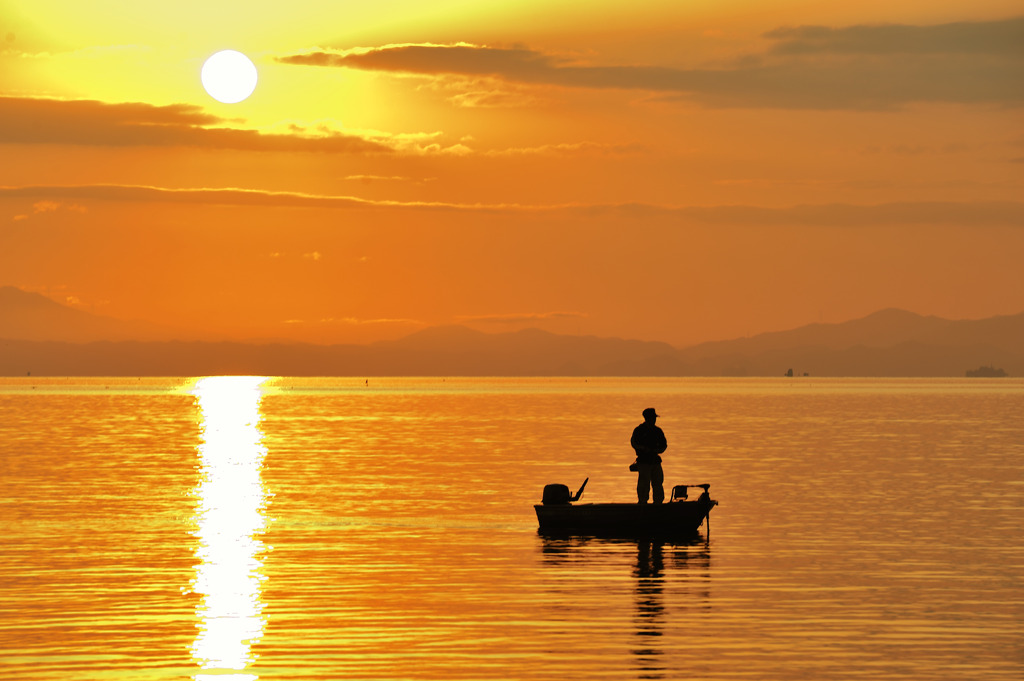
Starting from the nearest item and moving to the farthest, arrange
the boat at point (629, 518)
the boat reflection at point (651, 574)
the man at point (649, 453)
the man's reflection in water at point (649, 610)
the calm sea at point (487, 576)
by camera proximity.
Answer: the man's reflection in water at point (649, 610) → the calm sea at point (487, 576) → the boat reflection at point (651, 574) → the man at point (649, 453) → the boat at point (629, 518)

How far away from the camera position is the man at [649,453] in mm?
39250

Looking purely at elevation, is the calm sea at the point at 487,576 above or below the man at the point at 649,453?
below

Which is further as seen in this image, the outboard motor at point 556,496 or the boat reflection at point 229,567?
the outboard motor at point 556,496

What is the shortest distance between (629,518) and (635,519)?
0.56 feet

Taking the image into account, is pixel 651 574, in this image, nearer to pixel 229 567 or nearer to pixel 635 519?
pixel 635 519

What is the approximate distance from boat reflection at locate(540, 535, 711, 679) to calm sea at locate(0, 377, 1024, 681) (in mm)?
104

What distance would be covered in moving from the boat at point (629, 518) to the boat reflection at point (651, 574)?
0.86 ft

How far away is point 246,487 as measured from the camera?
59.8m

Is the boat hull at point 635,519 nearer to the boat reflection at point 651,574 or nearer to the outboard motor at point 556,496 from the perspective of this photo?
the boat reflection at point 651,574

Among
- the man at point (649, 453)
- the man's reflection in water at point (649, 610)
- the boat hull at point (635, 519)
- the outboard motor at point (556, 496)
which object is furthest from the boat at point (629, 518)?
the man's reflection in water at point (649, 610)

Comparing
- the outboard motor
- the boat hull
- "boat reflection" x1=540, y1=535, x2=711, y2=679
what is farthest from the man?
the outboard motor

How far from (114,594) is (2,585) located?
3083mm

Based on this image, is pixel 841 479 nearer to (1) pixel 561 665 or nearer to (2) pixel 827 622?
(2) pixel 827 622

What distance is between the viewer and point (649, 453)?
3944cm
